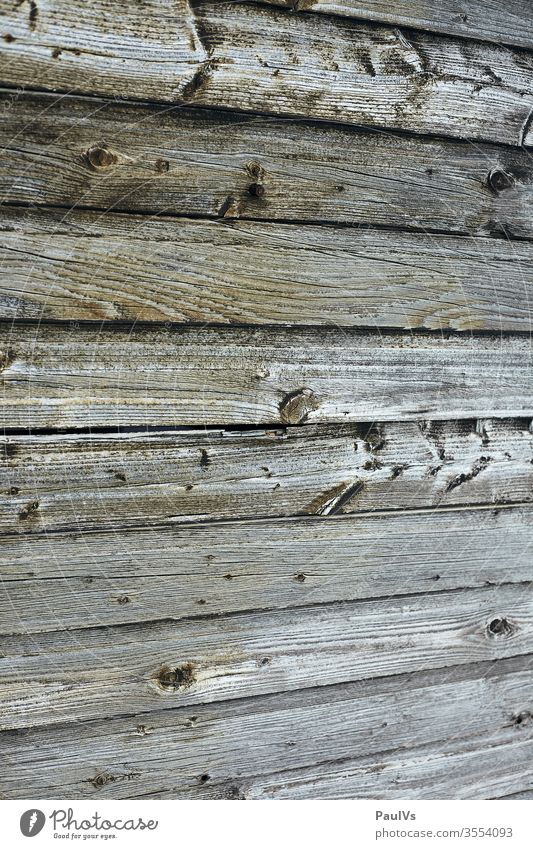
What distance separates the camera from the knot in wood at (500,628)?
48.4 inches

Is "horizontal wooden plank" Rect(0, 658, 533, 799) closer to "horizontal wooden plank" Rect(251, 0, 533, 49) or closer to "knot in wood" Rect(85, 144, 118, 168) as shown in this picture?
"knot in wood" Rect(85, 144, 118, 168)

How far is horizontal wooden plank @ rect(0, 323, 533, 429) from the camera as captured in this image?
0.96 meters

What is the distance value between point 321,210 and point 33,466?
0.55 m

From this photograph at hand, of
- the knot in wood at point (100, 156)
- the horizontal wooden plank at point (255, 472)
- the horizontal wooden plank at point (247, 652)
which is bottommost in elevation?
the horizontal wooden plank at point (247, 652)

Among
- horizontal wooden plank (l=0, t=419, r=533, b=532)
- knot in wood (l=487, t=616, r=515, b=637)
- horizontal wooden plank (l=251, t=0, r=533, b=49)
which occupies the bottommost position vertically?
knot in wood (l=487, t=616, r=515, b=637)

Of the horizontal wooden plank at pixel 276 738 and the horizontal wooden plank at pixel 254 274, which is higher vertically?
the horizontal wooden plank at pixel 254 274

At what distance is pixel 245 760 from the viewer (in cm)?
115

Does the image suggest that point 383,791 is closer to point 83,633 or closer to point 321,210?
point 83,633

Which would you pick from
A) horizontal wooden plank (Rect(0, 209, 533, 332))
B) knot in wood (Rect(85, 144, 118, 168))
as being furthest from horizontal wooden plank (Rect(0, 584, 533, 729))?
knot in wood (Rect(85, 144, 118, 168))

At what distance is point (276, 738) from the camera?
1.16 m

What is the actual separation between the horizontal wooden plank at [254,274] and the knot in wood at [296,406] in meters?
0.11

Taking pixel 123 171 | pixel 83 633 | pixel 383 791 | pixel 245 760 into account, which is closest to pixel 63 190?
pixel 123 171
